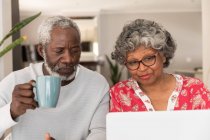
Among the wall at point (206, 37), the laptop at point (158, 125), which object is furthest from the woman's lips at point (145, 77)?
the wall at point (206, 37)

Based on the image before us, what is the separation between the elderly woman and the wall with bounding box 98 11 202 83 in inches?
331

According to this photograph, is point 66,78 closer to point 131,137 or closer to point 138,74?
point 138,74

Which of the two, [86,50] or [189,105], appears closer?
[189,105]

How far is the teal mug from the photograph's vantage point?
38.1 inches

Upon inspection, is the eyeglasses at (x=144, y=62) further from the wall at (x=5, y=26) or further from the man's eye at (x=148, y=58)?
the wall at (x=5, y=26)

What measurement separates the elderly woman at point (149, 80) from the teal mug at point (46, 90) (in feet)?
1.27

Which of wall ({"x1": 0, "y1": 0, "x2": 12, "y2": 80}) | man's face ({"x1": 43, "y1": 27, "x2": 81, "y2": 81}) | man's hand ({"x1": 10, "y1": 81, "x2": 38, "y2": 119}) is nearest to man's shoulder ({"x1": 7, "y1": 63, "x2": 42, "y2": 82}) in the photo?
man's face ({"x1": 43, "y1": 27, "x2": 81, "y2": 81})

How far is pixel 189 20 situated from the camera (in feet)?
33.1

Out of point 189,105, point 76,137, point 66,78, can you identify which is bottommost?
point 76,137

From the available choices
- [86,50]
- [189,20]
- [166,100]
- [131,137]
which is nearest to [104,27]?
[86,50]

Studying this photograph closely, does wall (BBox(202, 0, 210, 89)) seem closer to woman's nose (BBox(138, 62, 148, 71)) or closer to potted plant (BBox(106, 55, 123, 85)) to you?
woman's nose (BBox(138, 62, 148, 71))

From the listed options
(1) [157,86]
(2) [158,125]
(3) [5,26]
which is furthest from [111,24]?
(2) [158,125]

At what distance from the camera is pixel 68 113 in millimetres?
1316

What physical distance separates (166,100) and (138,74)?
6.7 inches
